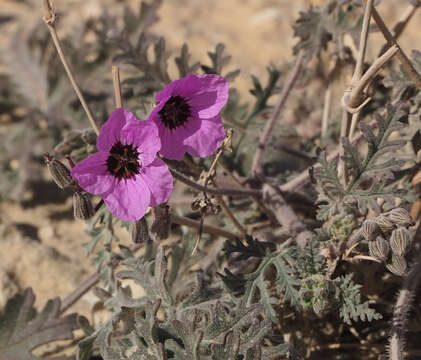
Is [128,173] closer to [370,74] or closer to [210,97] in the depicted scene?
[210,97]

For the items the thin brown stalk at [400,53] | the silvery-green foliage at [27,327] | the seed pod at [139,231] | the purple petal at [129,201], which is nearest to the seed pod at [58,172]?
the purple petal at [129,201]

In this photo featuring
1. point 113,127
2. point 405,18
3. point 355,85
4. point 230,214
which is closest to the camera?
point 113,127

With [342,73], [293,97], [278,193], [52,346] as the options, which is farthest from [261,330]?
[293,97]

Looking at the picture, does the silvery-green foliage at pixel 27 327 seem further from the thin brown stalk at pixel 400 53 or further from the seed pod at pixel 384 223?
the thin brown stalk at pixel 400 53

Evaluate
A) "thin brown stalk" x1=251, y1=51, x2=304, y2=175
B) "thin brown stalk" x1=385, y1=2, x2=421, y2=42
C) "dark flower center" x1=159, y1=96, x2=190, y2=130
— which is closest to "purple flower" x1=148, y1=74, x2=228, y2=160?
"dark flower center" x1=159, y1=96, x2=190, y2=130

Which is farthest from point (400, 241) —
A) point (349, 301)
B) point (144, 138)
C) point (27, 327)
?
point (27, 327)

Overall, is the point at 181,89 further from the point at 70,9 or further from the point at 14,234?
the point at 70,9
